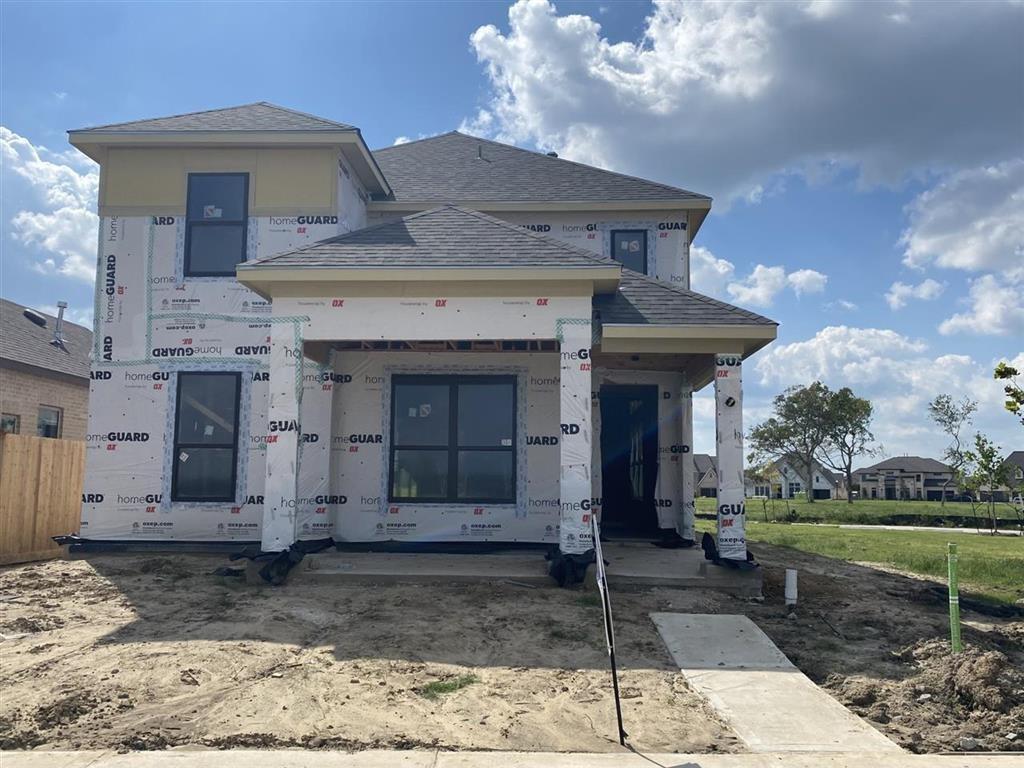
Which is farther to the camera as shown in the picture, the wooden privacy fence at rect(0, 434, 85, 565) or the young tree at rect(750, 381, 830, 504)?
the young tree at rect(750, 381, 830, 504)

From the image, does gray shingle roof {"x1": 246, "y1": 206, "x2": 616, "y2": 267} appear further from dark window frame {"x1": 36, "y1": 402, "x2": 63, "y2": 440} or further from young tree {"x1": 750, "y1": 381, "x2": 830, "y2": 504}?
young tree {"x1": 750, "y1": 381, "x2": 830, "y2": 504}

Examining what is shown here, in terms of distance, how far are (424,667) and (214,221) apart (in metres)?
8.78

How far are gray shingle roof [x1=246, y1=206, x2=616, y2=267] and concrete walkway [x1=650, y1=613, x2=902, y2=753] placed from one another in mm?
4438

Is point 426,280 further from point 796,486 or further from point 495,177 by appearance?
point 796,486

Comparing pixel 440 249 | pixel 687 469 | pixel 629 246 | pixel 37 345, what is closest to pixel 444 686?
pixel 440 249

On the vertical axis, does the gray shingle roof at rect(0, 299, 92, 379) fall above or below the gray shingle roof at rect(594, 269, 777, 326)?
above

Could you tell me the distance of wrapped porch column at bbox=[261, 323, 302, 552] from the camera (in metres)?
9.11


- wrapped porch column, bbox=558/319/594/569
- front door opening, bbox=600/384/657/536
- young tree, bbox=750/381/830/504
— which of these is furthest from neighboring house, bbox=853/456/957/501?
wrapped porch column, bbox=558/319/594/569

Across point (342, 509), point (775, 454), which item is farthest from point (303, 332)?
point (775, 454)

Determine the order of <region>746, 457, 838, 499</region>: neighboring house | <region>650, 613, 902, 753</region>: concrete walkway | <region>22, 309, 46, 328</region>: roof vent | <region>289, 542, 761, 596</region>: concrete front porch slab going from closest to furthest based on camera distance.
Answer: <region>650, 613, 902, 753</region>: concrete walkway, <region>289, 542, 761, 596</region>: concrete front porch slab, <region>22, 309, 46, 328</region>: roof vent, <region>746, 457, 838, 499</region>: neighboring house

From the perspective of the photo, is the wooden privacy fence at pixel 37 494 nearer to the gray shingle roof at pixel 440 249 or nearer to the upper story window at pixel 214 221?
the upper story window at pixel 214 221

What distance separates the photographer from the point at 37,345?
22703mm

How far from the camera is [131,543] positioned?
1138cm

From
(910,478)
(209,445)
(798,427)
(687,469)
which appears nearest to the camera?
(209,445)
